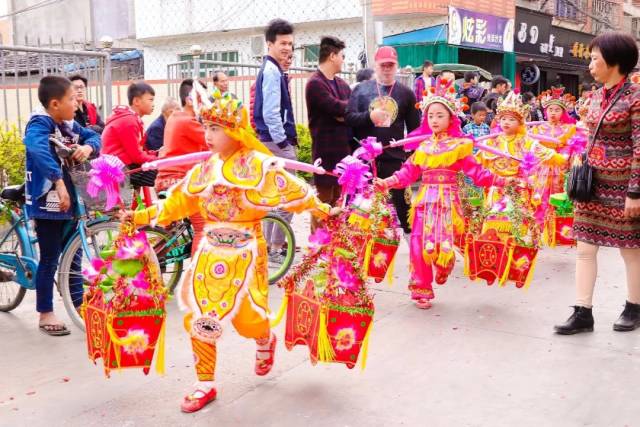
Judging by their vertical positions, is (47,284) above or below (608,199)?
below

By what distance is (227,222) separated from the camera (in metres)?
3.66

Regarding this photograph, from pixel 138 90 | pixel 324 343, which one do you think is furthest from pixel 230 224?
pixel 138 90

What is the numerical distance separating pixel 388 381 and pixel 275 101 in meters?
3.00

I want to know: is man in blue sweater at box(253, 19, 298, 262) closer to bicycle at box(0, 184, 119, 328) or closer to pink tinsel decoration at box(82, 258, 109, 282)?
bicycle at box(0, 184, 119, 328)

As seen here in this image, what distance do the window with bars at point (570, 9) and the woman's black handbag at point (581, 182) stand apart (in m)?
17.8

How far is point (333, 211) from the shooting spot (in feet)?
12.4

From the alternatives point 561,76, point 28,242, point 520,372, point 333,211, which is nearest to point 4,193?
point 28,242

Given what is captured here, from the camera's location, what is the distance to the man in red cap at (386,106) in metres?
6.72

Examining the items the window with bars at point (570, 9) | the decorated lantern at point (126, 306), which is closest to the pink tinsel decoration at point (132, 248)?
the decorated lantern at point (126, 306)

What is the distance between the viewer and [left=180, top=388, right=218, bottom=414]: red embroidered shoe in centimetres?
363

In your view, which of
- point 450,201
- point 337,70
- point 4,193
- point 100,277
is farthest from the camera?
point 337,70

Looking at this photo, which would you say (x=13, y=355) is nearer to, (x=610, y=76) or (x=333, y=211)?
(x=333, y=211)

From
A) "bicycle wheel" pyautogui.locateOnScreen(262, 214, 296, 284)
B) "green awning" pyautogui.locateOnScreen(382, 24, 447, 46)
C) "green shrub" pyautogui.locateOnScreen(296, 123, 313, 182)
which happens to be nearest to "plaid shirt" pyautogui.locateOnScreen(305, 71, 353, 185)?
"bicycle wheel" pyautogui.locateOnScreen(262, 214, 296, 284)

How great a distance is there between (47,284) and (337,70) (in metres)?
3.20
